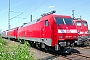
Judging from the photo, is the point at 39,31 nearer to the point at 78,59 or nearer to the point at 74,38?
the point at 74,38

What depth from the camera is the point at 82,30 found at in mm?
18688

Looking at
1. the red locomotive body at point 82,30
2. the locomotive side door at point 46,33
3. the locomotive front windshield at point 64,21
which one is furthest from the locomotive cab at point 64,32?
the red locomotive body at point 82,30

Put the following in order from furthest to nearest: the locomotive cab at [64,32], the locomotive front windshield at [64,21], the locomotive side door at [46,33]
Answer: the locomotive side door at [46,33] < the locomotive front windshield at [64,21] < the locomotive cab at [64,32]

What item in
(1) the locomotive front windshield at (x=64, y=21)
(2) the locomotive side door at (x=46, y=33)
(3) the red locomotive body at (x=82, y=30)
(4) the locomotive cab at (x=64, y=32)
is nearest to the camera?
(4) the locomotive cab at (x=64, y=32)

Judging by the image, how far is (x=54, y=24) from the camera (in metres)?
12.7

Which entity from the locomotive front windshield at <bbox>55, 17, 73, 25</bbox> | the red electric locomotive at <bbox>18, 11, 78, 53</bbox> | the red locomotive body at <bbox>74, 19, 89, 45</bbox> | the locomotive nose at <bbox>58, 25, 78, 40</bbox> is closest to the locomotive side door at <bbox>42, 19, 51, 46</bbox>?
the red electric locomotive at <bbox>18, 11, 78, 53</bbox>

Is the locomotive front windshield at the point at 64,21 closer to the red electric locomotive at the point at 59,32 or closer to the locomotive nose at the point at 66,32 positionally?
the red electric locomotive at the point at 59,32

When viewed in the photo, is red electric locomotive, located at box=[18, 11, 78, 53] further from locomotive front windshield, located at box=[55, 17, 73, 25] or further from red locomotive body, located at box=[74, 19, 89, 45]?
red locomotive body, located at box=[74, 19, 89, 45]

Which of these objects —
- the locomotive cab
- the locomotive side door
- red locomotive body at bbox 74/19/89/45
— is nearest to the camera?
the locomotive cab

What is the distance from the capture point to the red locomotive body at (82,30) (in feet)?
59.5

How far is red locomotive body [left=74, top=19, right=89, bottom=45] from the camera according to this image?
1814 centimetres

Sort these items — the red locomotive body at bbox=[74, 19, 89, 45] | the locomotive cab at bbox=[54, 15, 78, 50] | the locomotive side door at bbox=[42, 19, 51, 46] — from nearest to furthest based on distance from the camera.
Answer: the locomotive cab at bbox=[54, 15, 78, 50]
the locomotive side door at bbox=[42, 19, 51, 46]
the red locomotive body at bbox=[74, 19, 89, 45]

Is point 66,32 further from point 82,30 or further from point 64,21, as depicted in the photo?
point 82,30

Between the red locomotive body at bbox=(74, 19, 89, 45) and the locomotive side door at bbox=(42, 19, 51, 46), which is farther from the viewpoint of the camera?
the red locomotive body at bbox=(74, 19, 89, 45)
